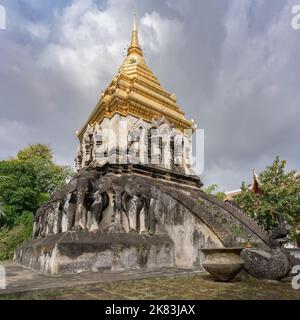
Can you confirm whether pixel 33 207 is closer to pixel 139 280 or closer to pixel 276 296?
pixel 139 280

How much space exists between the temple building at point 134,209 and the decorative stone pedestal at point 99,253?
0.02m

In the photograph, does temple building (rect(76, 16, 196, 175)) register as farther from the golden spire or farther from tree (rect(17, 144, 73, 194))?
tree (rect(17, 144, 73, 194))

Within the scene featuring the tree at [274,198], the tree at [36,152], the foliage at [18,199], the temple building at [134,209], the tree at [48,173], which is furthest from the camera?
the tree at [36,152]

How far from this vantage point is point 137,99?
14.0 meters

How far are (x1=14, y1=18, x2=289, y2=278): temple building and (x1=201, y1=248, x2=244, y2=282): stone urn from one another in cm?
98

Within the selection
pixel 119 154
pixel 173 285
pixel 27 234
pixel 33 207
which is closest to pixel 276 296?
pixel 173 285

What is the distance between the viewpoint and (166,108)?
1620 centimetres

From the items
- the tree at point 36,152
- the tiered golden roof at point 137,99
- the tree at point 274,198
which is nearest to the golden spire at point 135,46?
the tiered golden roof at point 137,99

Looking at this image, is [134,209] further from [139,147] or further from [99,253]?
[139,147]

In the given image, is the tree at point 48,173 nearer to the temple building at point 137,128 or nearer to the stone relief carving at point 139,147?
the temple building at point 137,128

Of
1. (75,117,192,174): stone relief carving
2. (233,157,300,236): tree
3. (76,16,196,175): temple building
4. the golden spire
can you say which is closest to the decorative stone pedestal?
(75,117,192,174): stone relief carving

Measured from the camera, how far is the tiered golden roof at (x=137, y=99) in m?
13.8

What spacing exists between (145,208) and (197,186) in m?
6.21

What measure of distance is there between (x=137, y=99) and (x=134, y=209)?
646 cm
